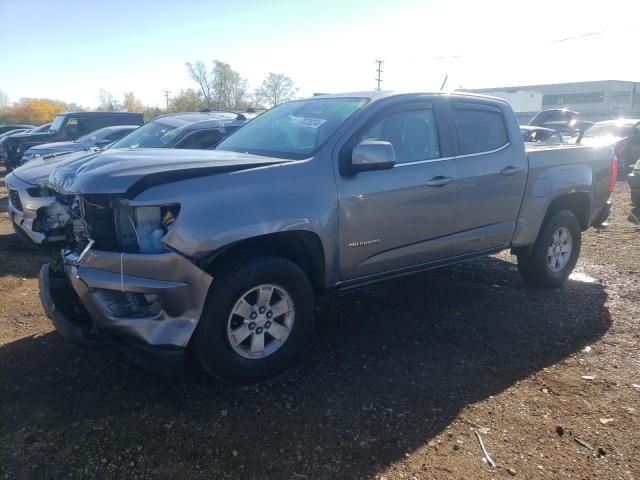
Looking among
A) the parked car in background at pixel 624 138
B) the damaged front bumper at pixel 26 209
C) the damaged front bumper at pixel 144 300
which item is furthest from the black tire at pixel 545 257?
the parked car in background at pixel 624 138

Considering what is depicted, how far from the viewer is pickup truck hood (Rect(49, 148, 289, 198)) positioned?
289 centimetres

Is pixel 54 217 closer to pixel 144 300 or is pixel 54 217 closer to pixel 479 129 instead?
pixel 144 300

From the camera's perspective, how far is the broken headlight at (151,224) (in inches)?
116

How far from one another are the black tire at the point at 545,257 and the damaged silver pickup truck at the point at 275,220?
1.44 ft

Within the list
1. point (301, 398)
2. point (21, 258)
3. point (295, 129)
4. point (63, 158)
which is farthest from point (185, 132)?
point (301, 398)

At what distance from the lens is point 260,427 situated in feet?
9.66

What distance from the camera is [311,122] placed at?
158 inches

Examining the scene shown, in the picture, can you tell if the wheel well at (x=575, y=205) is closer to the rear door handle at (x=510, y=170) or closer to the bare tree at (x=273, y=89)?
the rear door handle at (x=510, y=170)

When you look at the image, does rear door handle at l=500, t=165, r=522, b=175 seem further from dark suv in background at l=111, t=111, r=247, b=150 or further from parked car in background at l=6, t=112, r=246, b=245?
dark suv in background at l=111, t=111, r=247, b=150

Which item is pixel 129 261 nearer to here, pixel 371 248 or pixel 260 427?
pixel 260 427

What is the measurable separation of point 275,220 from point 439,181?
1.58 metres

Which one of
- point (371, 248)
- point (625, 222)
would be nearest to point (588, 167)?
point (371, 248)

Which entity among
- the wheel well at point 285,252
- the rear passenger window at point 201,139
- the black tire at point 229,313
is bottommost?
the black tire at point 229,313

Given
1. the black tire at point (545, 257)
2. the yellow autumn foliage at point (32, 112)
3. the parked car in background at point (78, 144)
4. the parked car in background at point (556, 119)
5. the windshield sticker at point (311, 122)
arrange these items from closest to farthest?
the windshield sticker at point (311, 122), the black tire at point (545, 257), the parked car in background at point (78, 144), the parked car in background at point (556, 119), the yellow autumn foliage at point (32, 112)
